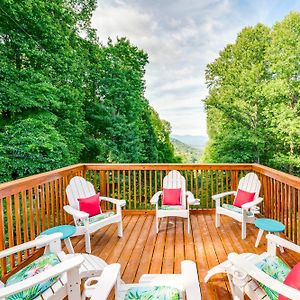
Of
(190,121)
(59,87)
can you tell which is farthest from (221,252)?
(190,121)

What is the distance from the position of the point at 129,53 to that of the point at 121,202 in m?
10.2

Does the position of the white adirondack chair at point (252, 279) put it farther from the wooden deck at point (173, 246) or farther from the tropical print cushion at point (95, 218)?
the tropical print cushion at point (95, 218)

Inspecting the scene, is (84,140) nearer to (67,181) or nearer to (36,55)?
(36,55)

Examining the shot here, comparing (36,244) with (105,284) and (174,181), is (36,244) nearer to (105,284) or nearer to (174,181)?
(105,284)

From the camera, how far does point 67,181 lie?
13.1 feet

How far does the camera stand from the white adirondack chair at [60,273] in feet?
4.31

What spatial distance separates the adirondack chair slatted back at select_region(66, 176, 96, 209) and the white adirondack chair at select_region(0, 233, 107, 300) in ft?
4.51

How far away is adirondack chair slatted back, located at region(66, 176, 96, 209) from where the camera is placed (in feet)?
11.5

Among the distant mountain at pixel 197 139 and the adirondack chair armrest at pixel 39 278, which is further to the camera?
the distant mountain at pixel 197 139

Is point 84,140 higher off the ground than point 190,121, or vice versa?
point 190,121

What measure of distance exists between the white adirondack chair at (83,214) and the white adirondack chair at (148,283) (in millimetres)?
1519

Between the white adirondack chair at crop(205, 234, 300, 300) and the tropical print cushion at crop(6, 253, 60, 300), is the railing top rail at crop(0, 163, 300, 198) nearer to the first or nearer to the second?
the tropical print cushion at crop(6, 253, 60, 300)

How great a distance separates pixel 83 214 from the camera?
3115 mm

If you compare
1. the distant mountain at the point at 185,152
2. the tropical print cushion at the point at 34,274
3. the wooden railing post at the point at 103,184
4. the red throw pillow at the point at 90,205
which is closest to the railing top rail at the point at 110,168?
the wooden railing post at the point at 103,184
